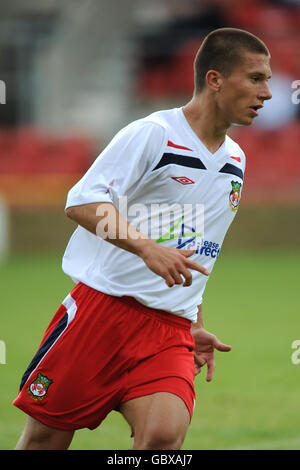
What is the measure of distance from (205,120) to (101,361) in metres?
1.29

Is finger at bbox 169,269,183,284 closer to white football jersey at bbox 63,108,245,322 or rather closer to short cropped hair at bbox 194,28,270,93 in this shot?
white football jersey at bbox 63,108,245,322

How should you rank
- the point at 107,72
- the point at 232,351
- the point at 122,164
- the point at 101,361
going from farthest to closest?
the point at 107,72 < the point at 232,351 < the point at 101,361 < the point at 122,164

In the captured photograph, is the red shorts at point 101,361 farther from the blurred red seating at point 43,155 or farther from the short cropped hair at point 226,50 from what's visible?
the blurred red seating at point 43,155

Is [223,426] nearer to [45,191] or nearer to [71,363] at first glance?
[71,363]

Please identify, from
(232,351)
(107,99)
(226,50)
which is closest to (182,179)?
(226,50)

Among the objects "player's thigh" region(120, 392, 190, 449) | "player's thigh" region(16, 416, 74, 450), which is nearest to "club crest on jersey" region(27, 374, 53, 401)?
"player's thigh" region(16, 416, 74, 450)

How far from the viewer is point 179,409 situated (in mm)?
4074

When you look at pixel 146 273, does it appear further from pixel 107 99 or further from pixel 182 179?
pixel 107 99

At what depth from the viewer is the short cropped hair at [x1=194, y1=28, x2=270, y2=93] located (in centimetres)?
437

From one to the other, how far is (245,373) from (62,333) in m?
4.51

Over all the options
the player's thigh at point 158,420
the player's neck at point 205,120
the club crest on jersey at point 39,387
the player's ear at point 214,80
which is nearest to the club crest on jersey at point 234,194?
the player's neck at point 205,120

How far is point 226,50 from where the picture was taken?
14.5 feet

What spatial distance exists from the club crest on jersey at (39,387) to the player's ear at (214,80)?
164 centimetres
